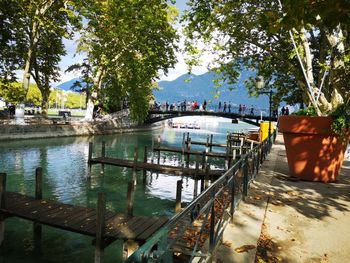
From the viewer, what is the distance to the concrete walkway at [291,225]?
4.26 meters

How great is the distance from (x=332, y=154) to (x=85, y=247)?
640 centimetres

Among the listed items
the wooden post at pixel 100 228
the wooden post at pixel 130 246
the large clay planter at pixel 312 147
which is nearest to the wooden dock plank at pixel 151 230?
the wooden post at pixel 130 246

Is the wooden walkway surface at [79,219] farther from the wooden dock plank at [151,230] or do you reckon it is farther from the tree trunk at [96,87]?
the tree trunk at [96,87]

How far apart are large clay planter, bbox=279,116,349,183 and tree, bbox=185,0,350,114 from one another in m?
0.88

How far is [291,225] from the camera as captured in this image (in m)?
5.34

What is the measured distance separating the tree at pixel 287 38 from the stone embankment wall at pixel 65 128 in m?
21.5

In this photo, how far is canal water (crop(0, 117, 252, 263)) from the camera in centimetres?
827

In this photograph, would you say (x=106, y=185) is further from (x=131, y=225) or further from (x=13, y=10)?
(x=13, y=10)

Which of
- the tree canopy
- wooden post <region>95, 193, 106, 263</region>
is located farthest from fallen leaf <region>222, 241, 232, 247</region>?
the tree canopy

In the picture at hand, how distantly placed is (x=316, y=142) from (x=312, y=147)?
0.48 ft

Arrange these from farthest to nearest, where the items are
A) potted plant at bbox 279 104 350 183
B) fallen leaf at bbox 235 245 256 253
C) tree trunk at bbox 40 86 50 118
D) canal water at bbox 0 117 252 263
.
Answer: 1. tree trunk at bbox 40 86 50 118
2. canal water at bbox 0 117 252 263
3. potted plant at bbox 279 104 350 183
4. fallen leaf at bbox 235 245 256 253

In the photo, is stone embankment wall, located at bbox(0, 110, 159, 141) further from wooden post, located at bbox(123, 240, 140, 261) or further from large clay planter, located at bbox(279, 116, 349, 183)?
large clay planter, located at bbox(279, 116, 349, 183)

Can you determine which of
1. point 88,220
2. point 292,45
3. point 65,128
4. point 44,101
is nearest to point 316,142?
point 88,220

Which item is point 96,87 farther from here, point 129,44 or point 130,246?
point 130,246
